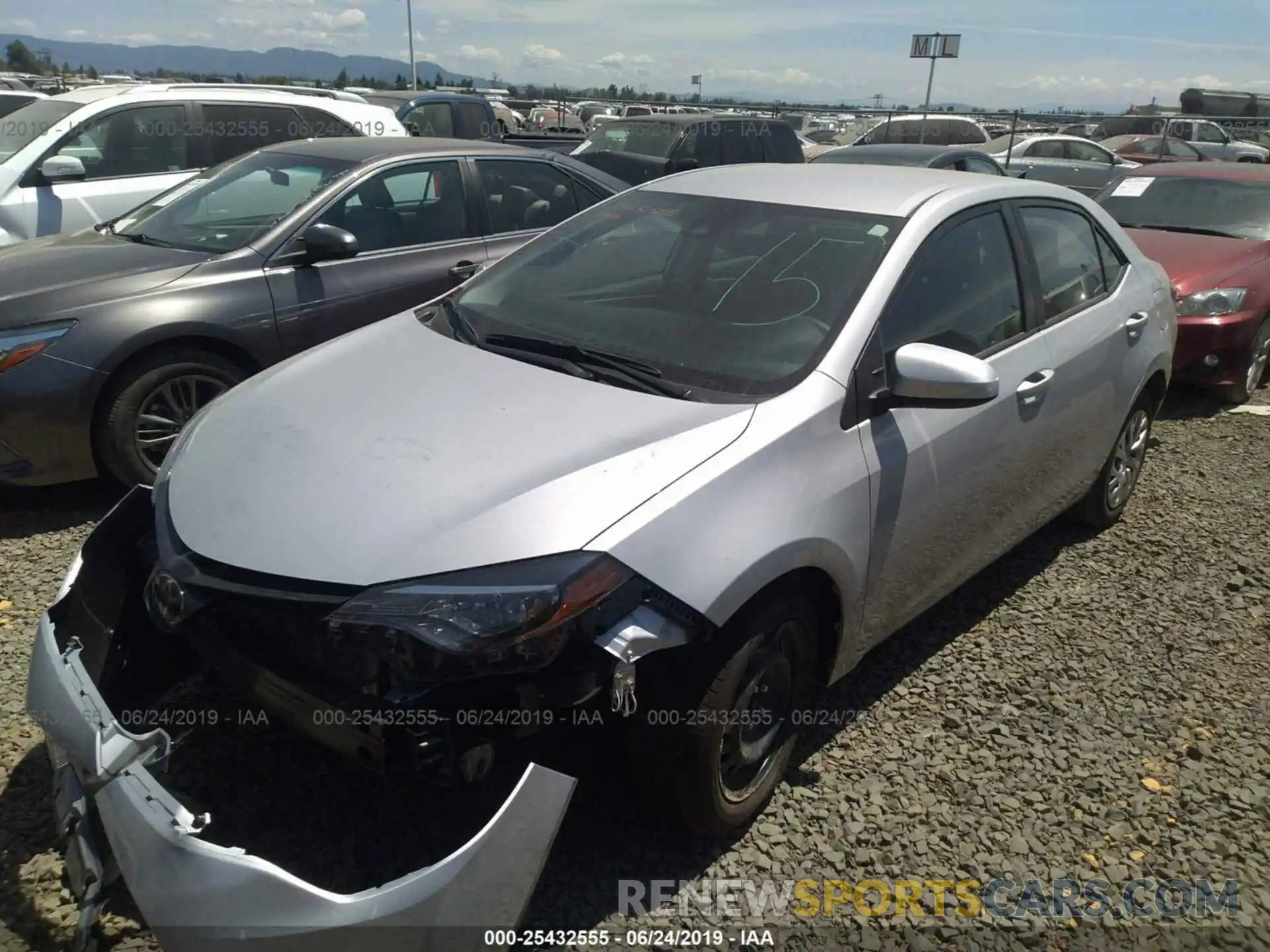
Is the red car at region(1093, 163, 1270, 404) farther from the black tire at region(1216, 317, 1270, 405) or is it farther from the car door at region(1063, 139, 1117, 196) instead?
the car door at region(1063, 139, 1117, 196)

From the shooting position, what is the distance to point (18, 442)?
4.02 metres

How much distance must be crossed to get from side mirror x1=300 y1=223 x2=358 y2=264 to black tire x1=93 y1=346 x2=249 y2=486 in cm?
74

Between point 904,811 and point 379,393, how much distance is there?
1938 millimetres

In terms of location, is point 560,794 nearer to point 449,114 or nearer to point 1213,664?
point 1213,664

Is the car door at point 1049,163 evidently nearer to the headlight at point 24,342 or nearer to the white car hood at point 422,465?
the headlight at point 24,342

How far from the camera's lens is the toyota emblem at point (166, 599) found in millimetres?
2217

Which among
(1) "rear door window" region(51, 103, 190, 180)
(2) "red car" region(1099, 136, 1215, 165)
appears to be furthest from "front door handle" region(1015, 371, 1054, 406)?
(2) "red car" region(1099, 136, 1215, 165)

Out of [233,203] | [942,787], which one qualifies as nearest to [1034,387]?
[942,787]

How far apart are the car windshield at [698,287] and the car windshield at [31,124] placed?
216 inches

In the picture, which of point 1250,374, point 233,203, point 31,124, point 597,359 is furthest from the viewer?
point 31,124

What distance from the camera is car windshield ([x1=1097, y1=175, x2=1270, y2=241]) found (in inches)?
291

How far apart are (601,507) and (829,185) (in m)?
1.81

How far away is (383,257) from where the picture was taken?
5195 mm

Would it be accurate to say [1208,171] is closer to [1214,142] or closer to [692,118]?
[692,118]
